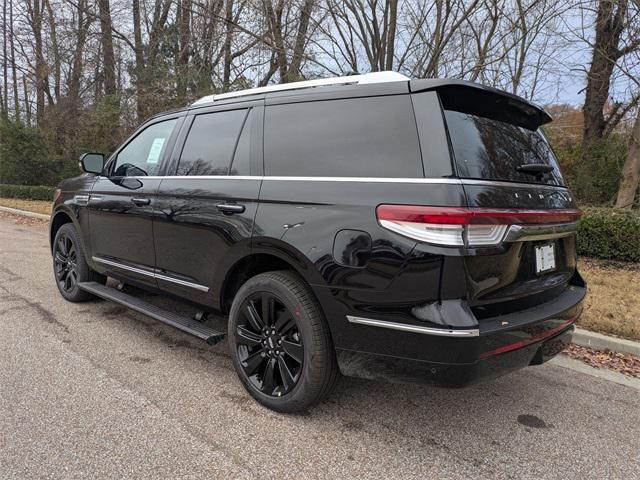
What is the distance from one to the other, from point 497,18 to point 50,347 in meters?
9.76

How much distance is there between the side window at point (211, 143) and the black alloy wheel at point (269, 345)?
Result: 0.97m

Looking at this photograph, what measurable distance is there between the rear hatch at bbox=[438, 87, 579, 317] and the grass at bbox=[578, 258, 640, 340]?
73.6 inches

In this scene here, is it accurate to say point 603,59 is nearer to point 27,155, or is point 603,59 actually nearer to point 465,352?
point 465,352

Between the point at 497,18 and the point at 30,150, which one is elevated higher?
the point at 497,18

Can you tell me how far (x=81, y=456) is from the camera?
93.6 inches

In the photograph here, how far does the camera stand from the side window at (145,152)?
3896 mm

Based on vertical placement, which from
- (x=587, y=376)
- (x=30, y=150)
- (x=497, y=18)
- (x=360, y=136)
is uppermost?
(x=497, y=18)

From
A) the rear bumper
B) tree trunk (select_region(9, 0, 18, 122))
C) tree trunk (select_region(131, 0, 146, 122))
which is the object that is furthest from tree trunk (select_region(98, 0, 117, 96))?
the rear bumper

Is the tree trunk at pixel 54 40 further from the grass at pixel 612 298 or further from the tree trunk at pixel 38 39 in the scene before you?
the grass at pixel 612 298

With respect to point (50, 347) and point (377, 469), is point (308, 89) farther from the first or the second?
point (50, 347)

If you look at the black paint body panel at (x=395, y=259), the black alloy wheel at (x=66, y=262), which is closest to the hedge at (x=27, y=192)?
the black alloy wheel at (x=66, y=262)

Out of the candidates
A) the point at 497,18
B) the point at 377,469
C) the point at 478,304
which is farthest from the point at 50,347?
the point at 497,18

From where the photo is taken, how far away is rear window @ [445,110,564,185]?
7.82 feet

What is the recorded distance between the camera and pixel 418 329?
223 centimetres
